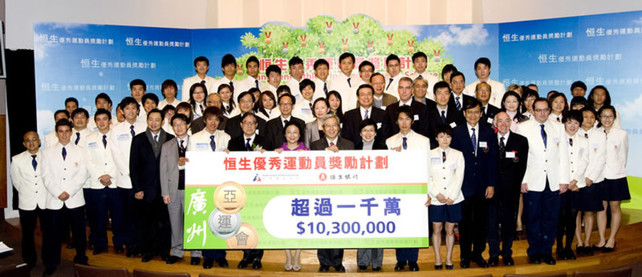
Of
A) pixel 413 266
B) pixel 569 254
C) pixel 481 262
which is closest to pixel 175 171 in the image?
pixel 413 266

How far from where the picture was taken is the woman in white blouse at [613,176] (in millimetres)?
5969

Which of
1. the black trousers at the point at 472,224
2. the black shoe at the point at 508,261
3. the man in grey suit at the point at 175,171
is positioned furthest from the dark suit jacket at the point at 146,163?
the black shoe at the point at 508,261

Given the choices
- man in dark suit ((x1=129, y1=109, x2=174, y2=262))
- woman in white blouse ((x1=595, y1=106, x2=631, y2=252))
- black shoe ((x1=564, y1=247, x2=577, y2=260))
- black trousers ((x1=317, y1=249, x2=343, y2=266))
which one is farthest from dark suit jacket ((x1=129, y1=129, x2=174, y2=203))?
woman in white blouse ((x1=595, y1=106, x2=631, y2=252))

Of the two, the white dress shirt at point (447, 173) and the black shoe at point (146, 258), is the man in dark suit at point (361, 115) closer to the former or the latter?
the white dress shirt at point (447, 173)

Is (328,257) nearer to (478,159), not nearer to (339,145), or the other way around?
(339,145)

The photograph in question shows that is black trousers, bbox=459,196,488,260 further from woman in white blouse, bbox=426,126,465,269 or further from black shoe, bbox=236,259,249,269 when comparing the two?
black shoe, bbox=236,259,249,269

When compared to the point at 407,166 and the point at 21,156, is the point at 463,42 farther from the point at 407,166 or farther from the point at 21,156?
the point at 21,156

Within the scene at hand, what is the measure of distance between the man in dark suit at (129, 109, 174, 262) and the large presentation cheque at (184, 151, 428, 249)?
2.42 feet

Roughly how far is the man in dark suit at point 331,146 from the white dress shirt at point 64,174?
2.39 meters

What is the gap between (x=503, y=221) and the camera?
18.1 ft

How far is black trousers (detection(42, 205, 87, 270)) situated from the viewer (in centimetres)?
566

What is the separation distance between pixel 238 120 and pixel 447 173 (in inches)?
93.0

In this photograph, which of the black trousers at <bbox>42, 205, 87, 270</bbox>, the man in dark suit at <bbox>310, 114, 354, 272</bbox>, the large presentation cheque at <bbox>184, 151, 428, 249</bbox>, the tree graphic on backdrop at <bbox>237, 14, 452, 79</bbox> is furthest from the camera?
the tree graphic on backdrop at <bbox>237, 14, 452, 79</bbox>

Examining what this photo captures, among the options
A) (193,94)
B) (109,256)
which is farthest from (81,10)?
(109,256)
